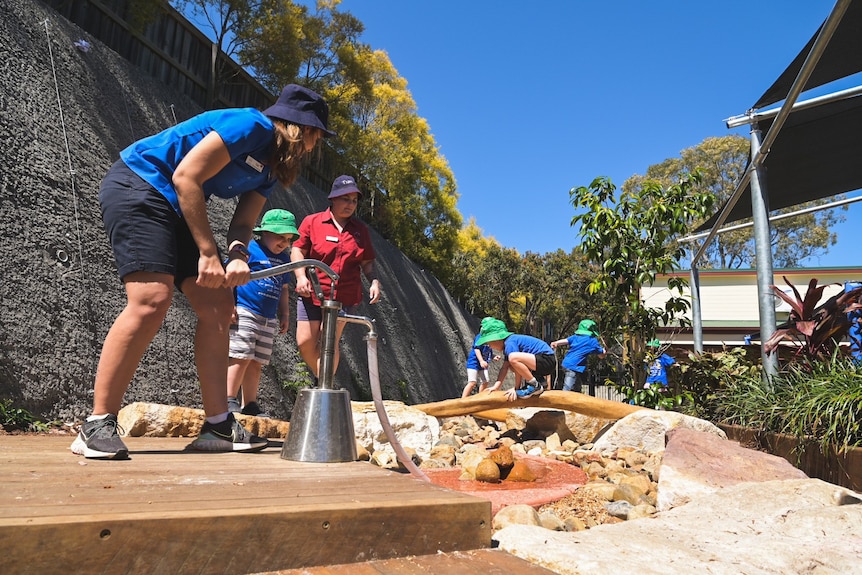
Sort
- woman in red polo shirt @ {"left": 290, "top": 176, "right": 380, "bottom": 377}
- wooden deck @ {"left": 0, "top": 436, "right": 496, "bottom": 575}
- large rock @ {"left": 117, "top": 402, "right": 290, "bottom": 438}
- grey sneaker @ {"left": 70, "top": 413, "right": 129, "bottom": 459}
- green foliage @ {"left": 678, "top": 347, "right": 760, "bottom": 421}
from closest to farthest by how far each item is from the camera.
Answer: wooden deck @ {"left": 0, "top": 436, "right": 496, "bottom": 575} < grey sneaker @ {"left": 70, "top": 413, "right": 129, "bottom": 459} < large rock @ {"left": 117, "top": 402, "right": 290, "bottom": 438} < woman in red polo shirt @ {"left": 290, "top": 176, "right": 380, "bottom": 377} < green foliage @ {"left": 678, "top": 347, "right": 760, "bottom": 421}

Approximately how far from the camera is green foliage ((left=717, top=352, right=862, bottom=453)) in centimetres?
345

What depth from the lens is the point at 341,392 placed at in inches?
90.9

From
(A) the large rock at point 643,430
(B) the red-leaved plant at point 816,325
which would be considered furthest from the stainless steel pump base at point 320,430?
(B) the red-leaved plant at point 816,325

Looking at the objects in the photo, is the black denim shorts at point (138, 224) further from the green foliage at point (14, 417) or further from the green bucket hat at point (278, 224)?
the green foliage at point (14, 417)

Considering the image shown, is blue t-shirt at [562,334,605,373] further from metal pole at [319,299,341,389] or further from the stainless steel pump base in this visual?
the stainless steel pump base

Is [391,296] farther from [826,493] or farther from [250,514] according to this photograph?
[250,514]

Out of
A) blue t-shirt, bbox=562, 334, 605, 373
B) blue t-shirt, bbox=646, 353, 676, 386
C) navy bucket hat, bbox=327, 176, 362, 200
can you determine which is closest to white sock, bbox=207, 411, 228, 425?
navy bucket hat, bbox=327, 176, 362, 200

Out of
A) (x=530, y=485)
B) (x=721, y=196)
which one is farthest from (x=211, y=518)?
(x=721, y=196)

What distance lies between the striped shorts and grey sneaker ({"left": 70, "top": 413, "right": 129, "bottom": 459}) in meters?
1.94

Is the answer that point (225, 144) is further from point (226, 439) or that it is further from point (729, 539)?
point (729, 539)

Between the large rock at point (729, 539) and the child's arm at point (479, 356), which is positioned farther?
the child's arm at point (479, 356)

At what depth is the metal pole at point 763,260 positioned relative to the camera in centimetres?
484

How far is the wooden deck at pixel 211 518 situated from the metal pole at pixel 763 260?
13.4 ft

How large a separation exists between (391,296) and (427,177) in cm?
930
